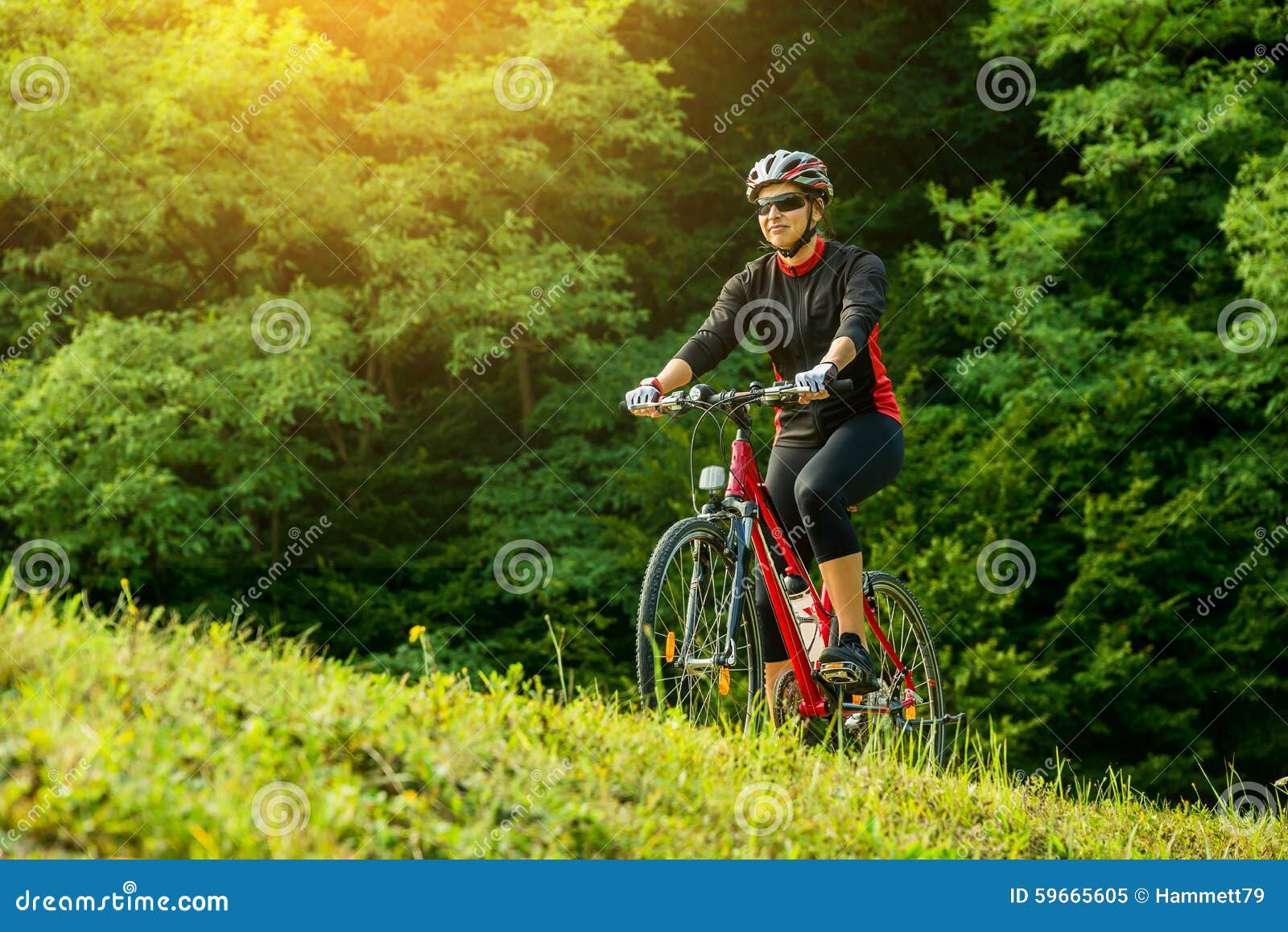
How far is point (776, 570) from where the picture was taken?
448 cm

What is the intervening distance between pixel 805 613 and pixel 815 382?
103 centimetres

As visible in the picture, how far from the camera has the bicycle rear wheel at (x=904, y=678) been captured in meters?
4.87

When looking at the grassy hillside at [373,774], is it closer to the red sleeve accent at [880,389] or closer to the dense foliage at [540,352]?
the red sleeve accent at [880,389]

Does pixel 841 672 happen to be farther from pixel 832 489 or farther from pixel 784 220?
pixel 784 220

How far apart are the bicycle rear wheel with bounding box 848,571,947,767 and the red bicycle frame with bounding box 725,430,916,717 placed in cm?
35

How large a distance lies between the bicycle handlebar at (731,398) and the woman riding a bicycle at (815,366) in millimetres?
167

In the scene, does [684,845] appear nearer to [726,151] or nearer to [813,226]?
[813,226]

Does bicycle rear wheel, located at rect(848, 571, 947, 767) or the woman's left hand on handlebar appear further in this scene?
bicycle rear wheel, located at rect(848, 571, 947, 767)

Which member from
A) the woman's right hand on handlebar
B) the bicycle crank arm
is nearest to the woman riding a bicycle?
the woman's right hand on handlebar

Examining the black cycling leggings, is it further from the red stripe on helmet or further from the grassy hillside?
the red stripe on helmet

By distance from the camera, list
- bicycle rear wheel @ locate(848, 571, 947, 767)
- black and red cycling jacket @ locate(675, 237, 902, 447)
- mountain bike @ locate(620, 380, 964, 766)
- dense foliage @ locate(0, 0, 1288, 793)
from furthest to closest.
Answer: dense foliage @ locate(0, 0, 1288, 793)
bicycle rear wheel @ locate(848, 571, 947, 767)
black and red cycling jacket @ locate(675, 237, 902, 447)
mountain bike @ locate(620, 380, 964, 766)

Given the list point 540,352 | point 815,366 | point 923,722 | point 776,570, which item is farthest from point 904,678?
A: point 540,352

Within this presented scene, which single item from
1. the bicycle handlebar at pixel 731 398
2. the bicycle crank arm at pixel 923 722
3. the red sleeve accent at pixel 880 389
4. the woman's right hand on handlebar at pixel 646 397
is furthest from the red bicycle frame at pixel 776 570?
the bicycle crank arm at pixel 923 722

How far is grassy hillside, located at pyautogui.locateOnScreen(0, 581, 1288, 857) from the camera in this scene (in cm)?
236
